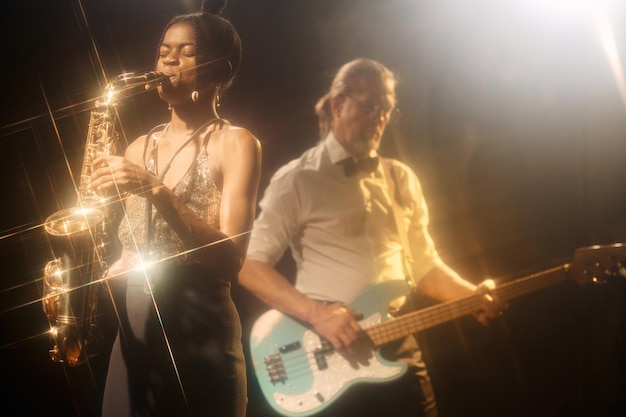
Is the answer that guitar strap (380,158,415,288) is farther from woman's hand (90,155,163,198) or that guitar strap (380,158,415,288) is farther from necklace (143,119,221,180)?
woman's hand (90,155,163,198)

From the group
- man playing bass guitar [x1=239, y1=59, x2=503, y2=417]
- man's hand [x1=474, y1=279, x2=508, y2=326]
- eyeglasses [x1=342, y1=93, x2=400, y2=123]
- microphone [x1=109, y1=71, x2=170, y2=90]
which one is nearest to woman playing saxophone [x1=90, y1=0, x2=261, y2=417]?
man playing bass guitar [x1=239, y1=59, x2=503, y2=417]

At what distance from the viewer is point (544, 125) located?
7.39ft

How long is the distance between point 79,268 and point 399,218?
1122 mm

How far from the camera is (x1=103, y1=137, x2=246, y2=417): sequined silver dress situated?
1.72 m

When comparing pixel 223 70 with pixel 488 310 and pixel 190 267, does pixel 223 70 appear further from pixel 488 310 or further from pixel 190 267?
pixel 488 310

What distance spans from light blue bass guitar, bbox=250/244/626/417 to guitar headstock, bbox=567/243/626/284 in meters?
0.61

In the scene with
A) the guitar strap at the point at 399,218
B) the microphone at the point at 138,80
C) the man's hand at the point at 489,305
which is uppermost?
the microphone at the point at 138,80

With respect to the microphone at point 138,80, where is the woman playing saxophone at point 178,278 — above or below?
below

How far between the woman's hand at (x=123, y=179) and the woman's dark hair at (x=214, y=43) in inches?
15.9

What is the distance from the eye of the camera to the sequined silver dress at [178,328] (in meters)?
1.72

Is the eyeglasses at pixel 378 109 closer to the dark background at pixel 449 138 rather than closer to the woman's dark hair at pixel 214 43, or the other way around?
the dark background at pixel 449 138

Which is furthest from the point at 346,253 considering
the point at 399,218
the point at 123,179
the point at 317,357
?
the point at 123,179

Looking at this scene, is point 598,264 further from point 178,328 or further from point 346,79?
point 178,328

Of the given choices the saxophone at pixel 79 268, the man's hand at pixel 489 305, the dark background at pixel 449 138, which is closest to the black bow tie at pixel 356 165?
the dark background at pixel 449 138
